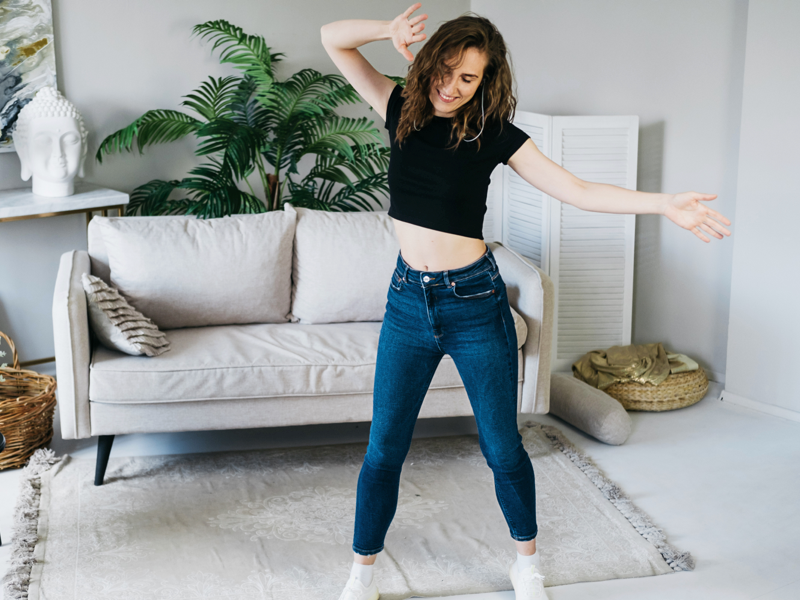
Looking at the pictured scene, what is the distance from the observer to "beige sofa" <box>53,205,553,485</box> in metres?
2.37

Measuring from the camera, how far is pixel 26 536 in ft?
6.98

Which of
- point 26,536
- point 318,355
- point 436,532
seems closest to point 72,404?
point 26,536

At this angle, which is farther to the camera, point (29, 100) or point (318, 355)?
point (29, 100)

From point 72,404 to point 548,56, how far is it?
273 cm

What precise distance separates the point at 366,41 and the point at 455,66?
241mm

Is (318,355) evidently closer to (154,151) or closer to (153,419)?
(153,419)

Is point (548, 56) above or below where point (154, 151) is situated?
above

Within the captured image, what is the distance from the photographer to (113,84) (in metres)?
3.51

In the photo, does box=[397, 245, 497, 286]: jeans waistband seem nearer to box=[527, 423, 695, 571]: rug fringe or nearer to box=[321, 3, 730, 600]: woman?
box=[321, 3, 730, 600]: woman

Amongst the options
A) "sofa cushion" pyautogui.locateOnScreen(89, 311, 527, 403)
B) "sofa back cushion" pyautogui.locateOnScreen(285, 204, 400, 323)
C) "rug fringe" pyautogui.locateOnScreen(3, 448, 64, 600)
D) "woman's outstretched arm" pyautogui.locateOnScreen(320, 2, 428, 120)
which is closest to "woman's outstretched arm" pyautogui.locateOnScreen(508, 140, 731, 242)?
"woman's outstretched arm" pyautogui.locateOnScreen(320, 2, 428, 120)

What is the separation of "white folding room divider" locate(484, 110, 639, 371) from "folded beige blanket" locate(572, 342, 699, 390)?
0.43ft

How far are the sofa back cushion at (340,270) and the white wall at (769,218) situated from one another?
140 cm

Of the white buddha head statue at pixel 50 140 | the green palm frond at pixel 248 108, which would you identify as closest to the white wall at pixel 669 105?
the green palm frond at pixel 248 108

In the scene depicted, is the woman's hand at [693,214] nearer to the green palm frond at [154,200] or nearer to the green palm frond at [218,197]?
the green palm frond at [218,197]
